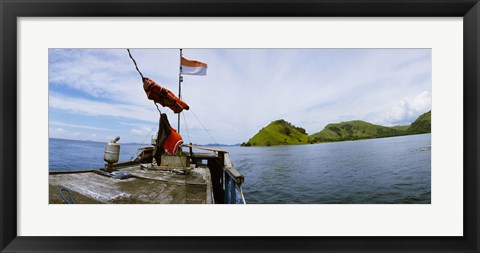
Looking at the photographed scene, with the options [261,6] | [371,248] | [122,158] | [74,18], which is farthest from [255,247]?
[74,18]

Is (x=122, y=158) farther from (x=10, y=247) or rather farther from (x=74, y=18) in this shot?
(x=74, y=18)

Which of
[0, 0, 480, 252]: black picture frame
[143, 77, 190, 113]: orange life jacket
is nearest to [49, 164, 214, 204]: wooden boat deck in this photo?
[0, 0, 480, 252]: black picture frame

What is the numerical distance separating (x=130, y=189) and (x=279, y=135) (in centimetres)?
146

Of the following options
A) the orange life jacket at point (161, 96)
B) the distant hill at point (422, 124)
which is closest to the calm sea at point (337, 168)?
the distant hill at point (422, 124)

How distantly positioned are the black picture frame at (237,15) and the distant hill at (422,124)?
8.9 inches

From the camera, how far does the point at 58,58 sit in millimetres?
1576

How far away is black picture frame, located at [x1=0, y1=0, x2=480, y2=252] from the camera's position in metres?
1.47

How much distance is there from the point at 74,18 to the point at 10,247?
1.73 m

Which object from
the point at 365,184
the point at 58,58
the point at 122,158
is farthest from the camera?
the point at 122,158

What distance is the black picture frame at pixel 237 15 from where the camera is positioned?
4.83 feet

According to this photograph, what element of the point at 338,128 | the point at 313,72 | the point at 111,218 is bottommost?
the point at 111,218

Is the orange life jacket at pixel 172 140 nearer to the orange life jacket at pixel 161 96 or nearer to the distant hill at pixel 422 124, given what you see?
the orange life jacket at pixel 161 96

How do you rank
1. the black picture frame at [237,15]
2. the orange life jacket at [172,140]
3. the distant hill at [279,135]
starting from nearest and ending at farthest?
the black picture frame at [237,15]
the distant hill at [279,135]
the orange life jacket at [172,140]

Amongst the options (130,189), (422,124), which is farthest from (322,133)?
(130,189)
